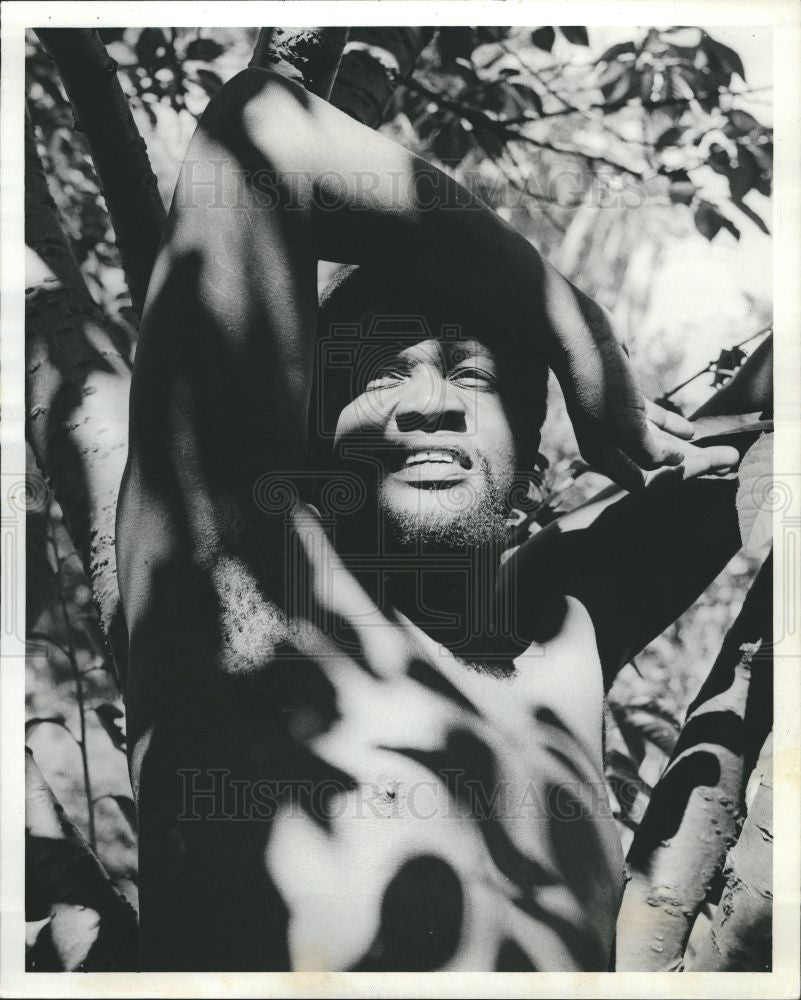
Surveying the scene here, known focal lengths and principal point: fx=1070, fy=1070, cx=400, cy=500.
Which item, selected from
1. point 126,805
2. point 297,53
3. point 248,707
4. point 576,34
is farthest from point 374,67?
point 126,805

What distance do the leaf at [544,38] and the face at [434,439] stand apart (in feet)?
2.26

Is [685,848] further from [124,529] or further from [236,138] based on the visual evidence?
[236,138]

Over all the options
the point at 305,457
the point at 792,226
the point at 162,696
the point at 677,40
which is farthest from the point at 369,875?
the point at 677,40

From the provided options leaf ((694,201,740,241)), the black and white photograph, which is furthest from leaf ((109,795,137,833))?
leaf ((694,201,740,241))

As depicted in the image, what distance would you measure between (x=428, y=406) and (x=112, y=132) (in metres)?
0.93

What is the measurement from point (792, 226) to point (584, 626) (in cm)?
100

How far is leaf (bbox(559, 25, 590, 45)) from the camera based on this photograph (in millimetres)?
2354

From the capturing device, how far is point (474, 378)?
226 centimetres

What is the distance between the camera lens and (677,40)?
237 cm

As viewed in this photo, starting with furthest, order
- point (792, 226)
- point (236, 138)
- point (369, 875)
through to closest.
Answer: point (792, 226)
point (236, 138)
point (369, 875)

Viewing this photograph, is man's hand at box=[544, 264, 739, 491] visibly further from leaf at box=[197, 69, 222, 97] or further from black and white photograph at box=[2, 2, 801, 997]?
leaf at box=[197, 69, 222, 97]

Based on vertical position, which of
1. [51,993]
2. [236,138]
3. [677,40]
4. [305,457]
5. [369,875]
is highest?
[677,40]

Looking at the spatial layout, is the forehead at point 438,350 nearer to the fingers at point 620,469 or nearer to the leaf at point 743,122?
the fingers at point 620,469

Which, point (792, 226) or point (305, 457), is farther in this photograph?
point (792, 226)
